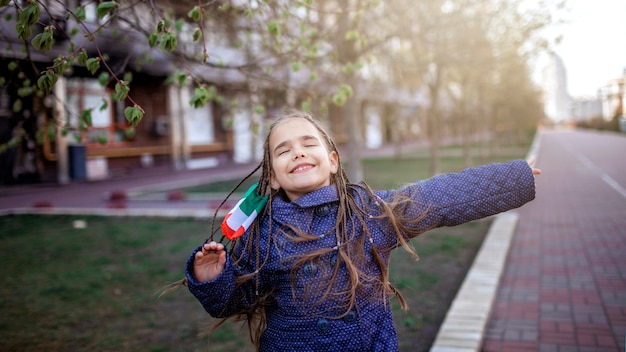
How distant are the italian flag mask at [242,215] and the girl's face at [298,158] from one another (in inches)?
4.7

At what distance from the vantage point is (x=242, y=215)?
2023 millimetres

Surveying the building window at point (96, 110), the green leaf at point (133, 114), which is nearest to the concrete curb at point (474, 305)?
the green leaf at point (133, 114)

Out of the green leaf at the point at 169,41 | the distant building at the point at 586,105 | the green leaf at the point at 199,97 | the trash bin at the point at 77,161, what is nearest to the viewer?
the green leaf at the point at 169,41

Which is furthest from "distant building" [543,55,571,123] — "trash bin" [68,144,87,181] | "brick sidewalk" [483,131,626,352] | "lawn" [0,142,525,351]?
"trash bin" [68,144,87,181]

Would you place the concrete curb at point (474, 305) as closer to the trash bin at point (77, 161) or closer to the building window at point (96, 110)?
the building window at point (96, 110)

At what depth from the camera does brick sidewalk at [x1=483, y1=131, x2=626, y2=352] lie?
158 inches

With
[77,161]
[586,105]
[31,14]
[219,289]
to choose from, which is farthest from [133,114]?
[586,105]

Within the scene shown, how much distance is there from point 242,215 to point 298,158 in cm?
30

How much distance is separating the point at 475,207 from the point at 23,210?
11691 millimetres

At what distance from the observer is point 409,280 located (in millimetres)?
5594

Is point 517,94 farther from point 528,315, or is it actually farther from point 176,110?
point 528,315

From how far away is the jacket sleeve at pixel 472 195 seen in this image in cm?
202

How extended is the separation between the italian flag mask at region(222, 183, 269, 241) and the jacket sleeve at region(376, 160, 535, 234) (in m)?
0.57

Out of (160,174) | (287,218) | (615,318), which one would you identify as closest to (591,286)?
(615,318)
